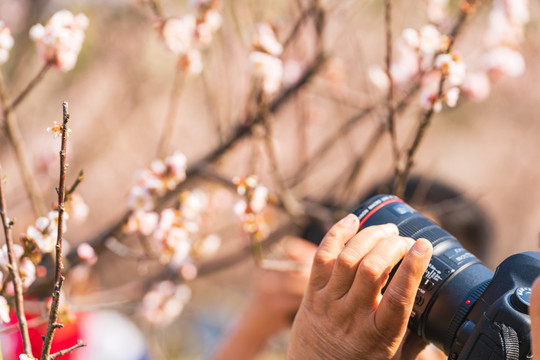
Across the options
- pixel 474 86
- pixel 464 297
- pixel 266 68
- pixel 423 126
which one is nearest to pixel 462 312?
pixel 464 297

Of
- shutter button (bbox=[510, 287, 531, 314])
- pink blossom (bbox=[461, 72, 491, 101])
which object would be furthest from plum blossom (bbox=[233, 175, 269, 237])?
pink blossom (bbox=[461, 72, 491, 101])

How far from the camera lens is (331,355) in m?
0.73

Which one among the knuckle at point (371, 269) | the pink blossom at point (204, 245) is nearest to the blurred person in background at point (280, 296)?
the pink blossom at point (204, 245)

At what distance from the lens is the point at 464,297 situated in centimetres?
→ 77

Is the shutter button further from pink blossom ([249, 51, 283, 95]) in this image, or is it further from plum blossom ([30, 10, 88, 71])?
plum blossom ([30, 10, 88, 71])

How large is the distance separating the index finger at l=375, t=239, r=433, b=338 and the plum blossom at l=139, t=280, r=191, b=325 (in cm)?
85

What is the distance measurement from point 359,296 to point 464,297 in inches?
6.8

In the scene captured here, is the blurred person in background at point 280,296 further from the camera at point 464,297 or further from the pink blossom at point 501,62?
the pink blossom at point 501,62

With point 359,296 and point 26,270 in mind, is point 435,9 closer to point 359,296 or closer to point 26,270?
point 359,296

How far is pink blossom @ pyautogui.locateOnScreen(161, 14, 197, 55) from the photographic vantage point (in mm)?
1047

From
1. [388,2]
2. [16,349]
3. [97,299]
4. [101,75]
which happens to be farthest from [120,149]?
[388,2]

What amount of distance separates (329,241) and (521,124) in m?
2.51

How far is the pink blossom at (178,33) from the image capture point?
41.2 inches

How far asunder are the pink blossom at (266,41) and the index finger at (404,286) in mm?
499
